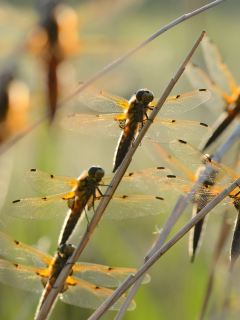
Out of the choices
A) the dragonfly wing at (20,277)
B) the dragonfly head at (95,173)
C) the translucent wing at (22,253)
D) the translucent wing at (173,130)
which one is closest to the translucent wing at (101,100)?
the translucent wing at (173,130)

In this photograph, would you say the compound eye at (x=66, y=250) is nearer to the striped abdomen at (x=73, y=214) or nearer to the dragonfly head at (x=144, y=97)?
the striped abdomen at (x=73, y=214)

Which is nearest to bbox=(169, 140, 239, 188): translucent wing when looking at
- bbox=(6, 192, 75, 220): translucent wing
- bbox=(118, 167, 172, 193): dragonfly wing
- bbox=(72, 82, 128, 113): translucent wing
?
bbox=(118, 167, 172, 193): dragonfly wing

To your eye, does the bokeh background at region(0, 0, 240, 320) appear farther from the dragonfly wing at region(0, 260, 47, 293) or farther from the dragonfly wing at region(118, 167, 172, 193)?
the dragonfly wing at region(118, 167, 172, 193)

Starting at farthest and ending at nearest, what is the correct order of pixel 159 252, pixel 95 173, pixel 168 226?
1. pixel 95 173
2. pixel 168 226
3. pixel 159 252

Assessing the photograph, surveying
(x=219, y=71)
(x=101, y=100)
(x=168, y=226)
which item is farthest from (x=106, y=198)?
(x=219, y=71)

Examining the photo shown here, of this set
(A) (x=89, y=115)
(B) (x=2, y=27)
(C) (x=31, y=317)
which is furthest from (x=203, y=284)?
(B) (x=2, y=27)

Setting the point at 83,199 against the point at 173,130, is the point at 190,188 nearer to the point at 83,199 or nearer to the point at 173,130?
the point at 173,130

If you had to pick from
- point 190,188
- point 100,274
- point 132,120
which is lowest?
point 100,274
